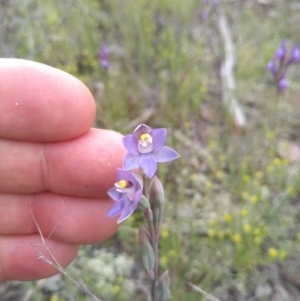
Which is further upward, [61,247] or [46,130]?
[46,130]

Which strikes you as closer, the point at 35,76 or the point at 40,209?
the point at 35,76

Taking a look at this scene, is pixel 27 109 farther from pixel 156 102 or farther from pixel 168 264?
pixel 156 102

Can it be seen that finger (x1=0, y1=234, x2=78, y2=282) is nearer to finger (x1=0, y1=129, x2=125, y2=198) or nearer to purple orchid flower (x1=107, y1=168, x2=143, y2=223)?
finger (x1=0, y1=129, x2=125, y2=198)

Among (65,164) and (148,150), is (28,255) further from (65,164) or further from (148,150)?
(148,150)

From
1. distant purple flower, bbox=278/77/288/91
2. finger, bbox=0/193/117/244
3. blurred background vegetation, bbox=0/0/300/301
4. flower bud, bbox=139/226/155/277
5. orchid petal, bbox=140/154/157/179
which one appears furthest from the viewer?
distant purple flower, bbox=278/77/288/91

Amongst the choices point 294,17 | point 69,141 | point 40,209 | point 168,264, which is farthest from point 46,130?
point 294,17

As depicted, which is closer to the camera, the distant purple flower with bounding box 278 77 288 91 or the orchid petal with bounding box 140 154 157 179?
the orchid petal with bounding box 140 154 157 179

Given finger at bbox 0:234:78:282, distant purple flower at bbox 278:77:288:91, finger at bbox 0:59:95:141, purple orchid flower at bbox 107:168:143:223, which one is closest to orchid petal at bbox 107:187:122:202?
purple orchid flower at bbox 107:168:143:223
